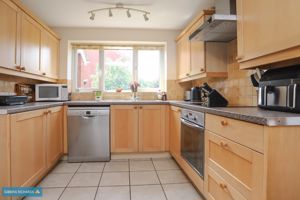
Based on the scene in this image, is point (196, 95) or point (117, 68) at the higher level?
point (117, 68)

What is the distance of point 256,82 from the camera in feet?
6.13

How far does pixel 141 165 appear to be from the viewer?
2895 millimetres

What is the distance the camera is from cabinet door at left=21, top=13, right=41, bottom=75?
2.38 meters

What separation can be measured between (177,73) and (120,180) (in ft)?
6.87

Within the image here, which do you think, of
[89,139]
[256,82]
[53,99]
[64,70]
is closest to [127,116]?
[89,139]

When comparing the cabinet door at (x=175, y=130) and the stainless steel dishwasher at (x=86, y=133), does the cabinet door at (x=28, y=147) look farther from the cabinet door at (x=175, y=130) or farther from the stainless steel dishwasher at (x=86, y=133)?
the cabinet door at (x=175, y=130)

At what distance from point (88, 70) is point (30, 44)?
1.40 metres

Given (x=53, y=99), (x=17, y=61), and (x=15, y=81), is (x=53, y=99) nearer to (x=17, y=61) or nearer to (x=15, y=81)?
(x=15, y=81)

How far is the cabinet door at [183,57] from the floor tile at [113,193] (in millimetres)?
1806

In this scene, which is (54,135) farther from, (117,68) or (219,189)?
(219,189)

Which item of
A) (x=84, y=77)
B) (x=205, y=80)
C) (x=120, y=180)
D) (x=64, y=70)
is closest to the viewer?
(x=120, y=180)

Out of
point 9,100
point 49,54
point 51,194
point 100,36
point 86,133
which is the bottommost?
point 51,194

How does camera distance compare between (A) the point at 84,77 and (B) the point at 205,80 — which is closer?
(B) the point at 205,80

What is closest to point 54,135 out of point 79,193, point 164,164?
point 79,193
